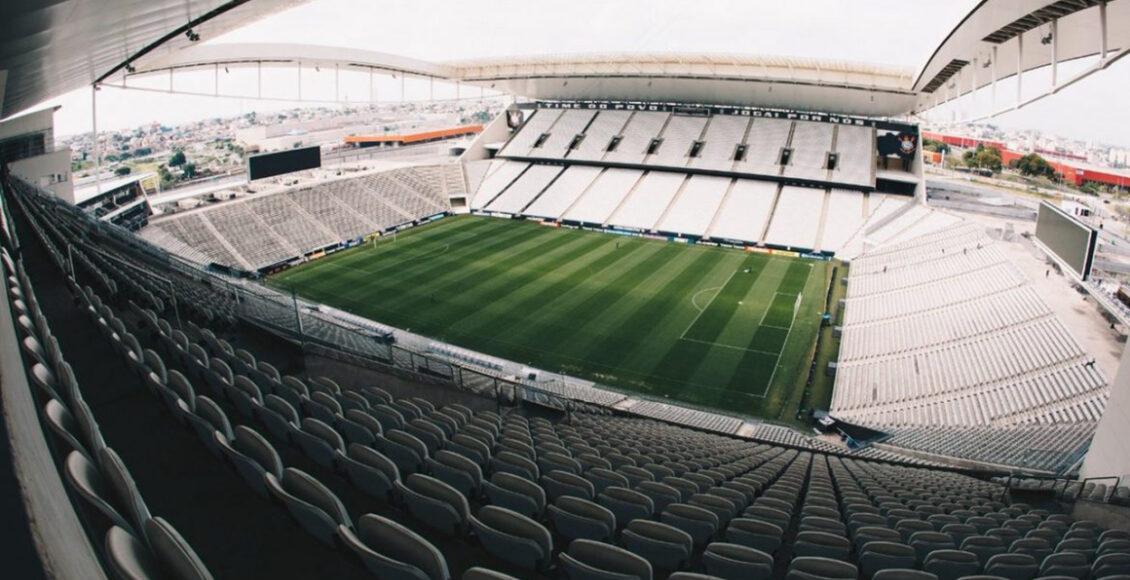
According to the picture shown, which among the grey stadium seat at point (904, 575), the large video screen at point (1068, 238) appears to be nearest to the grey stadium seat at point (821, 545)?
the grey stadium seat at point (904, 575)

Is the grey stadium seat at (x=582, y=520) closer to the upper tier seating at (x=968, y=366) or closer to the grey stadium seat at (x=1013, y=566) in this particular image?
the grey stadium seat at (x=1013, y=566)

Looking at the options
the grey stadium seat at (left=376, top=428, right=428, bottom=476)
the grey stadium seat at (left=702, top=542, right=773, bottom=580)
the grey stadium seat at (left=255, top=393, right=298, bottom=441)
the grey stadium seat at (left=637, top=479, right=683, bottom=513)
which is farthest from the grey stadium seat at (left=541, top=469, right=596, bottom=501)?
the grey stadium seat at (left=255, top=393, right=298, bottom=441)

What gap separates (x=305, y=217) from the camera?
41.4 metres

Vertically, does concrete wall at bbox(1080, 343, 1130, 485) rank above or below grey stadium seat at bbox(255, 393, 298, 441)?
below

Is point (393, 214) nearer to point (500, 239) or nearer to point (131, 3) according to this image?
point (500, 239)

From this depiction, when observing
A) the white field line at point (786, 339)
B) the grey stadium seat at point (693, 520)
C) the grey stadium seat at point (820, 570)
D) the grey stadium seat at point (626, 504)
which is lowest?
the white field line at point (786, 339)

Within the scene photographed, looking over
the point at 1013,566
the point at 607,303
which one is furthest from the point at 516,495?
the point at 607,303

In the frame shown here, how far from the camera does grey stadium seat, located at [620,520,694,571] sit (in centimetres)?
451

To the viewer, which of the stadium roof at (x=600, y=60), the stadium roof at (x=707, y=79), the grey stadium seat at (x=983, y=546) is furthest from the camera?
the stadium roof at (x=707, y=79)

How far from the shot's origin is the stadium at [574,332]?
423cm

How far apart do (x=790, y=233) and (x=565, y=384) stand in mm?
24636

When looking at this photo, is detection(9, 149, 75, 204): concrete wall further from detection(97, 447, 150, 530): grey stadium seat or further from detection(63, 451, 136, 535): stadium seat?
detection(63, 451, 136, 535): stadium seat

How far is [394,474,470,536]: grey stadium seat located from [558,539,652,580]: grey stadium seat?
0.81 meters

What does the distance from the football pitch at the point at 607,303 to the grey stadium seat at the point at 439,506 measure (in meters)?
17.3
